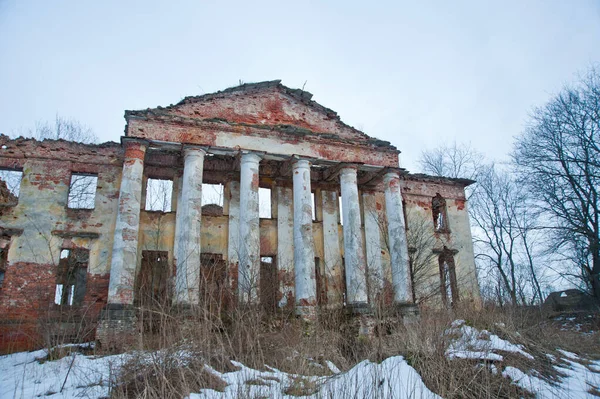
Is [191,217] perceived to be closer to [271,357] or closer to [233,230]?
[233,230]

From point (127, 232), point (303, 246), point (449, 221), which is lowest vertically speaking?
point (303, 246)

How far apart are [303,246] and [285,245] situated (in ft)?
6.78

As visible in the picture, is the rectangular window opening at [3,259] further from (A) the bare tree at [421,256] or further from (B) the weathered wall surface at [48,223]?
(A) the bare tree at [421,256]

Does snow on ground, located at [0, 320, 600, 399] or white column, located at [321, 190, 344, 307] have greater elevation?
white column, located at [321, 190, 344, 307]

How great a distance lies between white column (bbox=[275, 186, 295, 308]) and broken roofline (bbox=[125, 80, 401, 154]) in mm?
2556

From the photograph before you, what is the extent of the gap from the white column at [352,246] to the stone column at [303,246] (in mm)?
1320

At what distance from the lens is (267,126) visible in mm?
13625

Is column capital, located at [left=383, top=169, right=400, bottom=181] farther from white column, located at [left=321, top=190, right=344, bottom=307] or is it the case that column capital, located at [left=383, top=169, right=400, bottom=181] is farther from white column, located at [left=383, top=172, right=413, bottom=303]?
white column, located at [left=321, top=190, right=344, bottom=307]

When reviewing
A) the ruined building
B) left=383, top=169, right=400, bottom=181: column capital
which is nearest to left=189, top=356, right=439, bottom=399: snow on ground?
the ruined building

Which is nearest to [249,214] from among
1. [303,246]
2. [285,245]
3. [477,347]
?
[303,246]

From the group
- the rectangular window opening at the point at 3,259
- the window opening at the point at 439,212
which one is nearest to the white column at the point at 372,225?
the window opening at the point at 439,212

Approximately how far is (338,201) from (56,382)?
11544 mm

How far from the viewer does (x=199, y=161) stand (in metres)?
12.7

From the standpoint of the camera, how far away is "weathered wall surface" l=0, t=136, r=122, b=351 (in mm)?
11883
